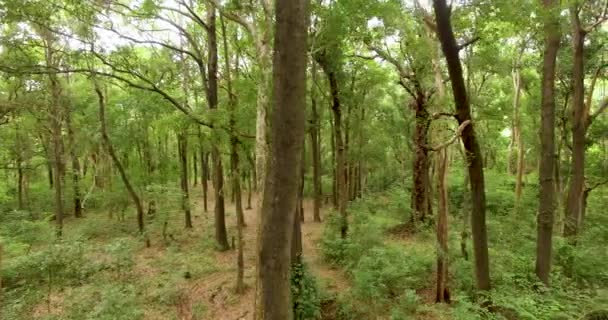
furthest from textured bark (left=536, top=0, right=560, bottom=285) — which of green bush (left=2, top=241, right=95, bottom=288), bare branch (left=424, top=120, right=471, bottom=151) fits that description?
green bush (left=2, top=241, right=95, bottom=288)

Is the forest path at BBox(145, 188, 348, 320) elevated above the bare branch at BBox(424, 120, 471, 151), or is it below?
below

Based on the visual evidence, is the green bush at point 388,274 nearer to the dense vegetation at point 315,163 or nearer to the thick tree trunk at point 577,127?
the dense vegetation at point 315,163

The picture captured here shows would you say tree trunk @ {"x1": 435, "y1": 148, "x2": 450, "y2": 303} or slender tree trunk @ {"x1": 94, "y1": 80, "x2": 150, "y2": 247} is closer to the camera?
tree trunk @ {"x1": 435, "y1": 148, "x2": 450, "y2": 303}

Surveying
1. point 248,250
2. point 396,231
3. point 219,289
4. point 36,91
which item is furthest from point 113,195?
point 396,231

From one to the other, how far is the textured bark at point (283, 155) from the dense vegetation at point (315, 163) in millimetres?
18

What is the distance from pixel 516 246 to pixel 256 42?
8.66 meters

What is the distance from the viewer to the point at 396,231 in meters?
13.7

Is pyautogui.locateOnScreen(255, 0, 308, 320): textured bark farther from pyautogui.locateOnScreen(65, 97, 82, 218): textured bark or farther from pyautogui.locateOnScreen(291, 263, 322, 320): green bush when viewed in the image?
pyautogui.locateOnScreen(65, 97, 82, 218): textured bark

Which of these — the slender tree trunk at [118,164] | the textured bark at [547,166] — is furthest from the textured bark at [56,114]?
the textured bark at [547,166]

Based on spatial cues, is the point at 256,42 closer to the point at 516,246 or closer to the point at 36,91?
the point at 516,246

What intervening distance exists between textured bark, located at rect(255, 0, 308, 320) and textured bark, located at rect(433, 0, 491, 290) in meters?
2.99

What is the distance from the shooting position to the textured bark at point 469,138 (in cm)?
554

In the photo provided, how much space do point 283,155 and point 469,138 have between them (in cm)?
376

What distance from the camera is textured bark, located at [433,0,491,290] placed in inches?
218
